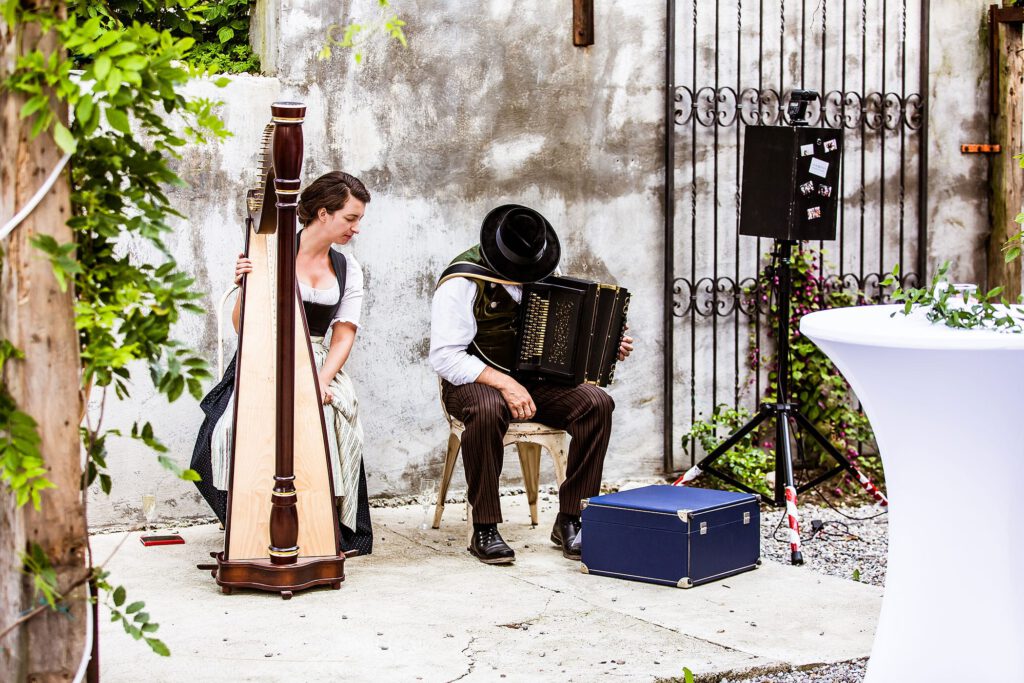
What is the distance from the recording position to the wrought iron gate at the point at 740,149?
582cm

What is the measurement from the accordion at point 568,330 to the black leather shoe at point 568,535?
49 cm

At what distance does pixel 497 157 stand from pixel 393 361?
967mm

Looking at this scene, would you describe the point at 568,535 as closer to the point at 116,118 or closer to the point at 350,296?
the point at 350,296

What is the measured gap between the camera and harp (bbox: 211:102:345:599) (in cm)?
396

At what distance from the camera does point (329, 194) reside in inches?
177

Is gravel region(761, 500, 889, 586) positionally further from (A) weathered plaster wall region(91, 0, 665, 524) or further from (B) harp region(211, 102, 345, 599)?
(B) harp region(211, 102, 345, 599)

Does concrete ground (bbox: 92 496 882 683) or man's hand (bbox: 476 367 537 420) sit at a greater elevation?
man's hand (bbox: 476 367 537 420)

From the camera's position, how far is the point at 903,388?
9.07 ft

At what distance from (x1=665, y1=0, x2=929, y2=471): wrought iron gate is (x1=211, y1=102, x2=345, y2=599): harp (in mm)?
2186

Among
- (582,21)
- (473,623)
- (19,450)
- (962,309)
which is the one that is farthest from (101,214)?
(582,21)

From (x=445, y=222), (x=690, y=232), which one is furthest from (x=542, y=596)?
(x=690, y=232)

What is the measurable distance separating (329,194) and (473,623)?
1588 millimetres

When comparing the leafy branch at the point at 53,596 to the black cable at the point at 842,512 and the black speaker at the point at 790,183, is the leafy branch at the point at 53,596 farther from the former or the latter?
the black cable at the point at 842,512

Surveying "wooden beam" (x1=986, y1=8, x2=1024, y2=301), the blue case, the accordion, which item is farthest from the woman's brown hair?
"wooden beam" (x1=986, y1=8, x2=1024, y2=301)
